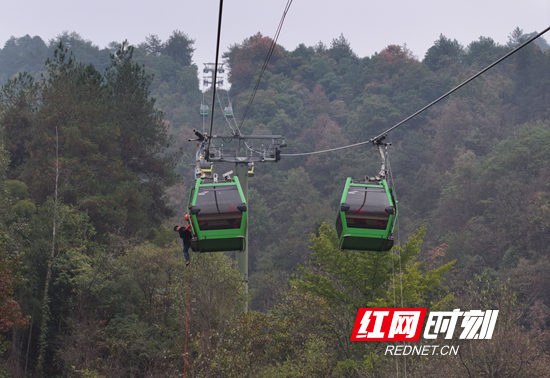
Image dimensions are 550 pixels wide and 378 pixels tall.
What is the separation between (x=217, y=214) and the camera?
1269cm

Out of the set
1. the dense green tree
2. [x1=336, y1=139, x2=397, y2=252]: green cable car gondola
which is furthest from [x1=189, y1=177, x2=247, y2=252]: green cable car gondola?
the dense green tree

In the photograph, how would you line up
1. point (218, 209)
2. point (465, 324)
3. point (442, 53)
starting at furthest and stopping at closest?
1. point (442, 53)
2. point (465, 324)
3. point (218, 209)

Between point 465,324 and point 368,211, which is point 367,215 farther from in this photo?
point 465,324

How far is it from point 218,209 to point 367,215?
283 centimetres

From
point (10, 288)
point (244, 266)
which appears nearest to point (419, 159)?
point (244, 266)

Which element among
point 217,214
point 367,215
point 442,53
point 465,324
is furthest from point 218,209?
point 442,53

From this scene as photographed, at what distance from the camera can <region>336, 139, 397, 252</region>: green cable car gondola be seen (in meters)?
12.7

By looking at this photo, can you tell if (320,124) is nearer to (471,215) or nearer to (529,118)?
(529,118)

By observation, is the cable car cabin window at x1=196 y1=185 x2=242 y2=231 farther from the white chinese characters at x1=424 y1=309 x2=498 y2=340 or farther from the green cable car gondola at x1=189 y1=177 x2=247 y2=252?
the white chinese characters at x1=424 y1=309 x2=498 y2=340

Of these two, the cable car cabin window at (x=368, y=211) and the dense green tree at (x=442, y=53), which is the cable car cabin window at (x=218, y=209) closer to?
the cable car cabin window at (x=368, y=211)

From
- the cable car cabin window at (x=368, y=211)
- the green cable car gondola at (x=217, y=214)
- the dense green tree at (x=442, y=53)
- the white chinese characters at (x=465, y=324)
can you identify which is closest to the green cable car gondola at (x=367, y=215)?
the cable car cabin window at (x=368, y=211)

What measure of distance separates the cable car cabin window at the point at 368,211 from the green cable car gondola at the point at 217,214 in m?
2.04

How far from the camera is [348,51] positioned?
4262 inches

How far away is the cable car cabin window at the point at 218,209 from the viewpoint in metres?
12.7
